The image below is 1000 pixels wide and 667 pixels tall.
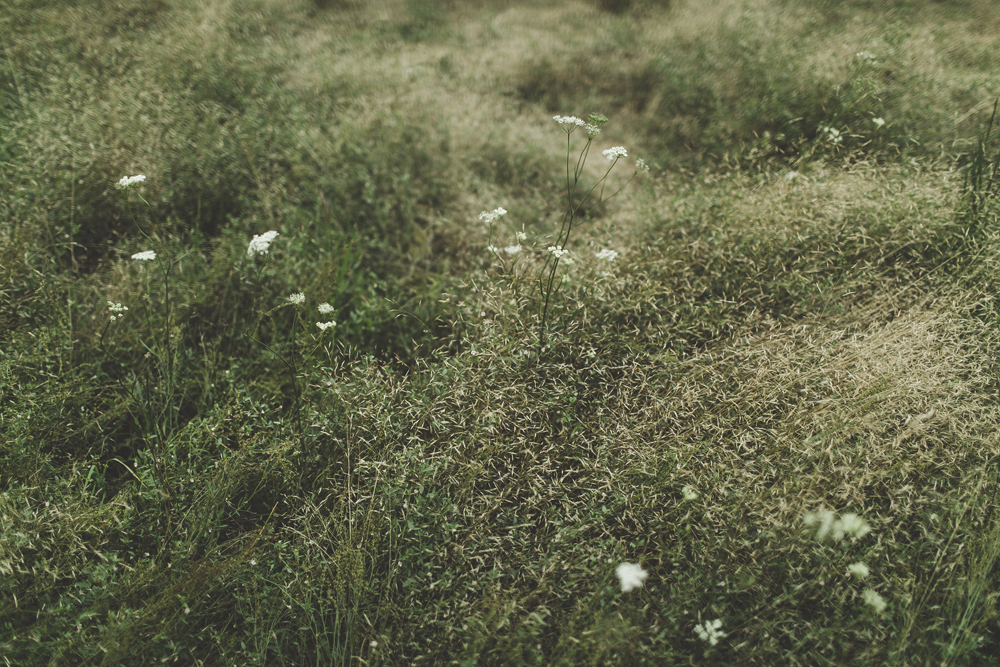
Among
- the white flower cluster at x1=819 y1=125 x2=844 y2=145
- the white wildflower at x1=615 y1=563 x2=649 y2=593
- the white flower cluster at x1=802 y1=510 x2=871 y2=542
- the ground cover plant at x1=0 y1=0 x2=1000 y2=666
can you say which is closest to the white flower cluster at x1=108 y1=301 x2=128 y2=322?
the ground cover plant at x1=0 y1=0 x2=1000 y2=666

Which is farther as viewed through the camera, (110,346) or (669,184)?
(669,184)

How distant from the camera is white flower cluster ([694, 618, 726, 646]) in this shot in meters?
1.74

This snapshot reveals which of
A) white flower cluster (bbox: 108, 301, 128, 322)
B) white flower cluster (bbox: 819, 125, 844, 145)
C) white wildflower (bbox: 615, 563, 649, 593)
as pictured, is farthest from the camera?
white flower cluster (bbox: 819, 125, 844, 145)

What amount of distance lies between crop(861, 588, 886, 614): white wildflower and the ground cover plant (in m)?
0.07

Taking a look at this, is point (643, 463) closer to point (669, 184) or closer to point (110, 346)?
point (669, 184)

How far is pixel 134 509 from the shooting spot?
2.20m

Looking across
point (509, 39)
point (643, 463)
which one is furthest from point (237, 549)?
point (509, 39)

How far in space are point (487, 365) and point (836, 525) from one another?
5.14 ft

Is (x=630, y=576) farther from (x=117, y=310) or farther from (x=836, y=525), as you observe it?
(x=117, y=310)

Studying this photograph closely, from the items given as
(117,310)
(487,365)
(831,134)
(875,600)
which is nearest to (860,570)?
(875,600)

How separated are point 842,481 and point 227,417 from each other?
2.79m

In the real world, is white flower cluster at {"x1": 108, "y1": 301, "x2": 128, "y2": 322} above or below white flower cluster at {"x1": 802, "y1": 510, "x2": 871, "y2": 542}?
below

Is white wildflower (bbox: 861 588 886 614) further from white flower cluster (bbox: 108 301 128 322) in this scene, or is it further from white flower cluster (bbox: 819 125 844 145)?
white flower cluster (bbox: 108 301 128 322)

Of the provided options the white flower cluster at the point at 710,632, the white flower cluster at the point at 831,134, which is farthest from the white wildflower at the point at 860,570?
the white flower cluster at the point at 831,134
